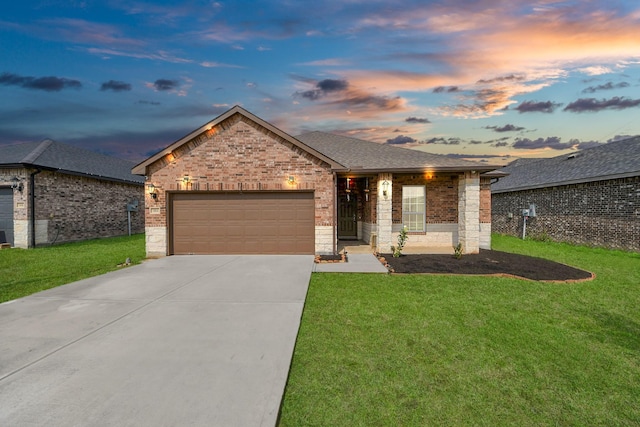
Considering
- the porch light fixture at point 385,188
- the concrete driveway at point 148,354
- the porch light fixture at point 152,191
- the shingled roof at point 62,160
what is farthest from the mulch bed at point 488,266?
the shingled roof at point 62,160

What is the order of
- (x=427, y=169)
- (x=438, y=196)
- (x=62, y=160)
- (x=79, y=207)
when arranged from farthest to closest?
(x=79, y=207), (x=62, y=160), (x=438, y=196), (x=427, y=169)

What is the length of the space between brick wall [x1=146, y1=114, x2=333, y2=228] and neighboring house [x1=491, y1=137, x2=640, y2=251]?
1083cm

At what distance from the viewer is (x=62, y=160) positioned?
1816 cm

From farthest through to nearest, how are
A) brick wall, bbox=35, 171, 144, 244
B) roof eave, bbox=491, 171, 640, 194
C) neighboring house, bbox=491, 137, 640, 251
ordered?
1. brick wall, bbox=35, 171, 144, 244
2. neighboring house, bbox=491, 137, 640, 251
3. roof eave, bbox=491, 171, 640, 194

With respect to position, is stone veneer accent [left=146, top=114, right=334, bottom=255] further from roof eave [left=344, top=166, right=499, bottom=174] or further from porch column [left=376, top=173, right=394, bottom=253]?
porch column [left=376, top=173, right=394, bottom=253]

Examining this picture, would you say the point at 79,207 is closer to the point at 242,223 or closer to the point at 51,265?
the point at 51,265

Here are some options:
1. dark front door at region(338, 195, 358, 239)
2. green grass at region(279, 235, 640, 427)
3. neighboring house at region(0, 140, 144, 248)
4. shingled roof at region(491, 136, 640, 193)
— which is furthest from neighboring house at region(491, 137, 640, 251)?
neighboring house at region(0, 140, 144, 248)

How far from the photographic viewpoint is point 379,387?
11.3 feet

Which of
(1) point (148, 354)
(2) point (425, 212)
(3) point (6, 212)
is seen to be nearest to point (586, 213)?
(2) point (425, 212)

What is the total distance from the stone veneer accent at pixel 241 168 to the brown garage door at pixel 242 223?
0.38m

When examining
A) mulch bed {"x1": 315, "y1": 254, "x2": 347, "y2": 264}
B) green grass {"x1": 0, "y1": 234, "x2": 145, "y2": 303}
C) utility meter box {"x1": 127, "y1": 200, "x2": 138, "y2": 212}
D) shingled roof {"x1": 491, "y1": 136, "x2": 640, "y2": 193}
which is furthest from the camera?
utility meter box {"x1": 127, "y1": 200, "x2": 138, "y2": 212}

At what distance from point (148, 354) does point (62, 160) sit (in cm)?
1943

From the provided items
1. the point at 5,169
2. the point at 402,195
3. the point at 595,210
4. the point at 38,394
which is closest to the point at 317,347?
the point at 38,394

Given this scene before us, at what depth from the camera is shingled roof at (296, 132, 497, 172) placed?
1229cm
